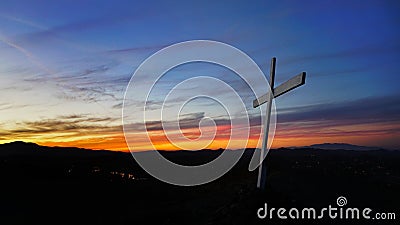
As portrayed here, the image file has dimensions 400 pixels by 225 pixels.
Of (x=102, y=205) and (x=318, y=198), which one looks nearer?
(x=318, y=198)

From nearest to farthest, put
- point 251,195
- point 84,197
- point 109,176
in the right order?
point 251,195 < point 84,197 < point 109,176

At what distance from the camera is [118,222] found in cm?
1655

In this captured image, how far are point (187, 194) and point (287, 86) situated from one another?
13.7 metres

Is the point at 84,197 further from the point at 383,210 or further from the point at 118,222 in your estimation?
the point at 383,210

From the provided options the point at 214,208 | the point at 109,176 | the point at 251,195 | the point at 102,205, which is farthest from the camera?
the point at 109,176

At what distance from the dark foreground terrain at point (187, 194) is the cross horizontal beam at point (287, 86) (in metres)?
3.05

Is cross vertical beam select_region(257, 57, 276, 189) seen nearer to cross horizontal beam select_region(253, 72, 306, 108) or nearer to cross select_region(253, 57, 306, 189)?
cross select_region(253, 57, 306, 189)

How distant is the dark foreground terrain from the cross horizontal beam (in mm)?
3051

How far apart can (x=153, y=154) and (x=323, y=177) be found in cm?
890

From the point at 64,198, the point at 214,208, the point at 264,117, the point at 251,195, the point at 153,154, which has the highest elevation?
the point at 264,117

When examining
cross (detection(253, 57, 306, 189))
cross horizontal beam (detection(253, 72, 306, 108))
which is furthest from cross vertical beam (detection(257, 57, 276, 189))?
cross horizontal beam (detection(253, 72, 306, 108))

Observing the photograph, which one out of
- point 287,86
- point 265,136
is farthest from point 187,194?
point 287,86

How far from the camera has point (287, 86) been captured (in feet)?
34.8

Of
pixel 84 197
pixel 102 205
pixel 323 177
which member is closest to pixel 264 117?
pixel 323 177
